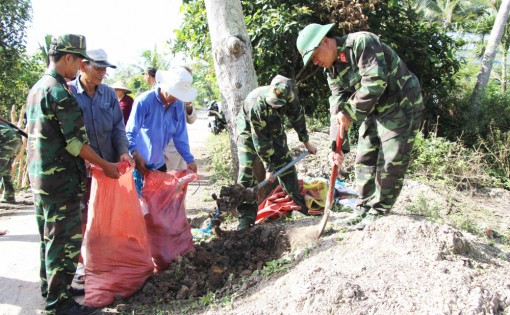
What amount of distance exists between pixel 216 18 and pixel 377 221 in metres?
2.89

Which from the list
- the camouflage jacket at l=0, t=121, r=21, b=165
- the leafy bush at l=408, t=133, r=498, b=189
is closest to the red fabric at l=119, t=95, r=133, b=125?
the camouflage jacket at l=0, t=121, r=21, b=165

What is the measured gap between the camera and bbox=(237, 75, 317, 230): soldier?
4.05 m

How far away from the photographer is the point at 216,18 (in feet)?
15.5

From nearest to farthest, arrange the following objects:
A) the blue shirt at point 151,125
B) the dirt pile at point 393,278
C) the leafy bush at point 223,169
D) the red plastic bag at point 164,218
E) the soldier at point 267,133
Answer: the dirt pile at point 393,278 < the red plastic bag at point 164,218 < the blue shirt at point 151,125 < the soldier at point 267,133 < the leafy bush at point 223,169

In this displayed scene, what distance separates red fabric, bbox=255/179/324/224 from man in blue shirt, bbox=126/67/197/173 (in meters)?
0.98

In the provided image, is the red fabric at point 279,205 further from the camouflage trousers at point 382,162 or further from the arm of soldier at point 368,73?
the arm of soldier at point 368,73

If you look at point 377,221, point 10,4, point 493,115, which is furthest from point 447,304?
point 10,4

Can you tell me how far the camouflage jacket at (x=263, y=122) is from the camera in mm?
4156

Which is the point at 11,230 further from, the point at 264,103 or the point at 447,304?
the point at 447,304

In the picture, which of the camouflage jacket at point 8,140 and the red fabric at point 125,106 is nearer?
the camouflage jacket at point 8,140

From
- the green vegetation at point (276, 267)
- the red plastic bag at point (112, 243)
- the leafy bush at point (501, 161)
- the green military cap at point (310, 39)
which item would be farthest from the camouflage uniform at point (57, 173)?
the leafy bush at point (501, 161)

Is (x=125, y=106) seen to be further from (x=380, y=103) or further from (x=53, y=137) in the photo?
(x=380, y=103)

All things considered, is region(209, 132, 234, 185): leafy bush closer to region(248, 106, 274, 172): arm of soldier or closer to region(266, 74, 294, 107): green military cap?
region(248, 106, 274, 172): arm of soldier

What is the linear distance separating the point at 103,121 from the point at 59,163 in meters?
0.63
